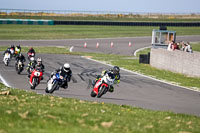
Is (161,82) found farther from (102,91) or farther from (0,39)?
(0,39)

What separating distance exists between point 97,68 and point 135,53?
16938 mm

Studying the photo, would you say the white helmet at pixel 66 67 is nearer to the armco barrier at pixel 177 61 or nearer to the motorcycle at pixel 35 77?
the motorcycle at pixel 35 77

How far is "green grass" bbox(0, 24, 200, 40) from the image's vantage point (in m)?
64.1

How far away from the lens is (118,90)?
20.6 meters

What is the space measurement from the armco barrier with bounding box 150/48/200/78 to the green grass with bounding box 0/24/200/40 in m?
31.6

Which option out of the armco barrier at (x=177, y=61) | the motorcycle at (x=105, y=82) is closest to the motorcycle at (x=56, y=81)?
the motorcycle at (x=105, y=82)

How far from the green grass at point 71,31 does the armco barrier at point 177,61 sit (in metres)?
31.6

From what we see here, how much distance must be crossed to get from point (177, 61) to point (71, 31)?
43096mm

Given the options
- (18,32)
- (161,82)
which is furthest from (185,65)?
(18,32)

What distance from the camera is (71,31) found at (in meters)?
71.1

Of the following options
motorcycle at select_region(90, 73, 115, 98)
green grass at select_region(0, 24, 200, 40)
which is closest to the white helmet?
motorcycle at select_region(90, 73, 115, 98)

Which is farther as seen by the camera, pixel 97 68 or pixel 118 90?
pixel 97 68

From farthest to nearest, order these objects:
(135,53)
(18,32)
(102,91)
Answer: (18,32) < (135,53) < (102,91)

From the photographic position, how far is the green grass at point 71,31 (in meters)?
64.1
